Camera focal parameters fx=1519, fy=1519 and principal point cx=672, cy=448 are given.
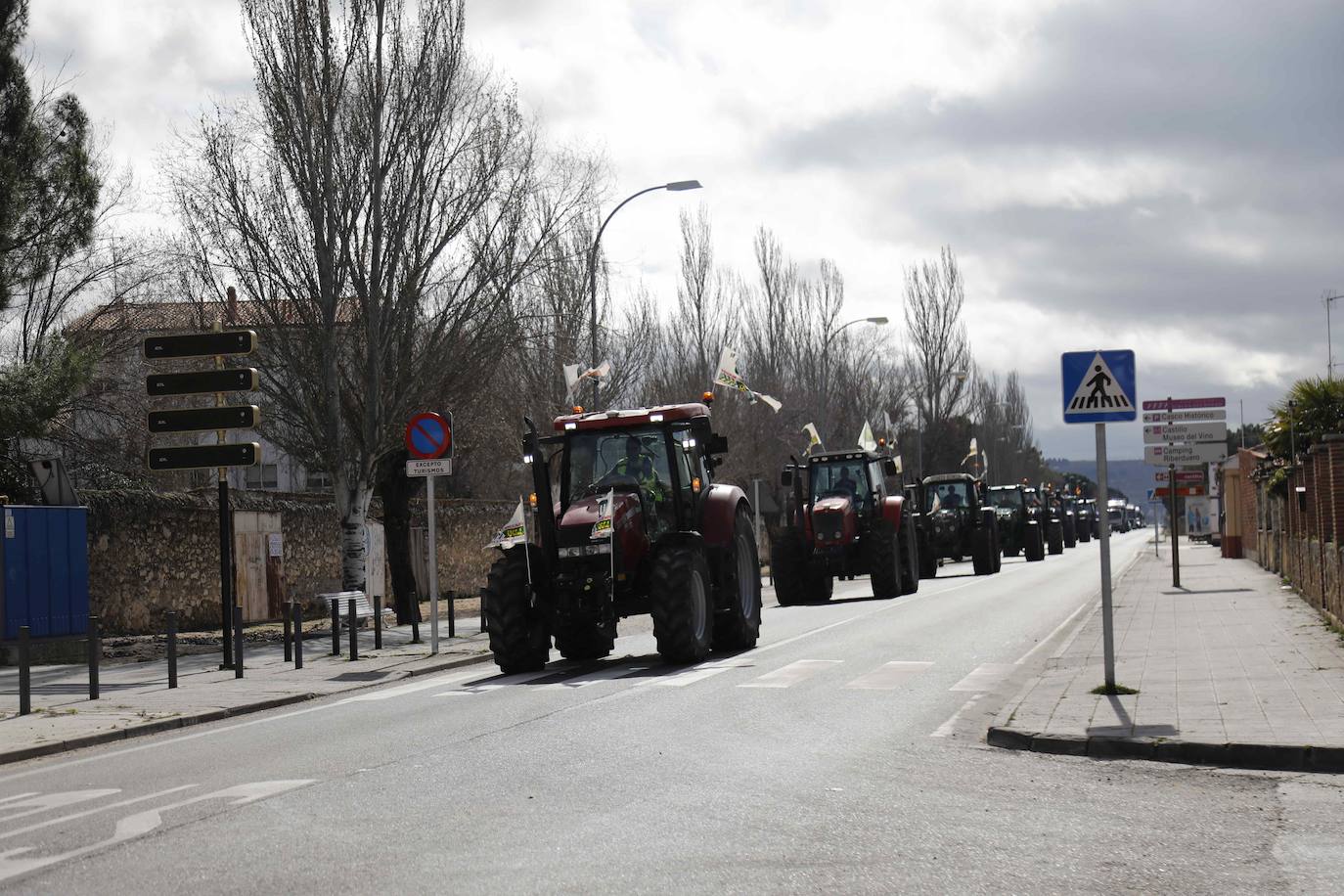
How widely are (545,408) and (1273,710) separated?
28.5 m

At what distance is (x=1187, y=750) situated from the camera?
980cm

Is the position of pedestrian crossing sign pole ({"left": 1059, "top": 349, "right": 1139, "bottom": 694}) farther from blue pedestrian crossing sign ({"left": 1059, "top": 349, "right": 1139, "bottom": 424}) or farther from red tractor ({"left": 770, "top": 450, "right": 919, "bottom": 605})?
red tractor ({"left": 770, "top": 450, "right": 919, "bottom": 605})

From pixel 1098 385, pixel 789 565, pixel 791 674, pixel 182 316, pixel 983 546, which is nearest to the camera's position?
pixel 1098 385

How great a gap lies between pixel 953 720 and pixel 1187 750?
246cm

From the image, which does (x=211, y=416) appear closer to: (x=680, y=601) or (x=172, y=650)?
(x=172, y=650)

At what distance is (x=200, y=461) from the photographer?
62.0 ft

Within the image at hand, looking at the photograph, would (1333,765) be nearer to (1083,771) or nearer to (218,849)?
(1083,771)

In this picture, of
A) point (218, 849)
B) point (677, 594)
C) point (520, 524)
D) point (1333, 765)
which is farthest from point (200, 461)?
point (1333, 765)

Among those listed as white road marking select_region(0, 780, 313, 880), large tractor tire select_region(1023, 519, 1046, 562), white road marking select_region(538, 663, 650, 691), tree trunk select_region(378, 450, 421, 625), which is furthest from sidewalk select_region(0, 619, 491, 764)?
large tractor tire select_region(1023, 519, 1046, 562)

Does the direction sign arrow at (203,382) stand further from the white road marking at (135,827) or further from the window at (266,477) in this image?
the window at (266,477)

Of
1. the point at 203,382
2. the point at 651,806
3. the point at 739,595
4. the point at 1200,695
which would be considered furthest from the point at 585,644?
the point at 651,806

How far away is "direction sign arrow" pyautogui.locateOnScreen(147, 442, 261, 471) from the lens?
18.7m

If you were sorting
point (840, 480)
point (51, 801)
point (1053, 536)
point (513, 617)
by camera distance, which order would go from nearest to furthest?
point (51, 801), point (513, 617), point (840, 480), point (1053, 536)

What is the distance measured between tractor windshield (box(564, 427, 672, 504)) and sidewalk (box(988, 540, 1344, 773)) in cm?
481
